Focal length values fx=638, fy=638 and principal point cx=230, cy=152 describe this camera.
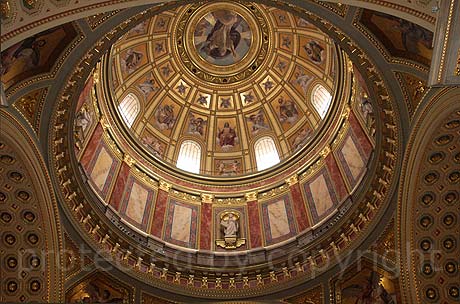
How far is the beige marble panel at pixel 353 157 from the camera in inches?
834

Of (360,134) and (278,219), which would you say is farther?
(278,219)

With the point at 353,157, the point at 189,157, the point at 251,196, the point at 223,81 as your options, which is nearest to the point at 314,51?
the point at 223,81

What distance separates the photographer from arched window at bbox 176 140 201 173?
84.0 feet

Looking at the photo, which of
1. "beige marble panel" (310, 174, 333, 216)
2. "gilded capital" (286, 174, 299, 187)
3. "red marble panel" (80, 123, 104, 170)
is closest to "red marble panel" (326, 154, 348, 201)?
"beige marble panel" (310, 174, 333, 216)

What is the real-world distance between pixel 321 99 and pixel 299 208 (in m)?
4.50

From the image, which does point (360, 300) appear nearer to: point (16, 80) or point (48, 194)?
point (48, 194)

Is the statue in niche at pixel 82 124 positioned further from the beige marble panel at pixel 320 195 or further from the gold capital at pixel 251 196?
the beige marble panel at pixel 320 195

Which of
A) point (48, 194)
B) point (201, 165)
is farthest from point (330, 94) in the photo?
Answer: point (48, 194)

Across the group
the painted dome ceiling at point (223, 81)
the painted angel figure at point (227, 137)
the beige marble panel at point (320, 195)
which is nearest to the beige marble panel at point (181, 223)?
the painted dome ceiling at point (223, 81)

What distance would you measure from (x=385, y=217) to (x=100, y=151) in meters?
9.81

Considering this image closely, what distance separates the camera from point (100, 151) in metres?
22.1

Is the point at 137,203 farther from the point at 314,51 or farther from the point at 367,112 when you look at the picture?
the point at 314,51

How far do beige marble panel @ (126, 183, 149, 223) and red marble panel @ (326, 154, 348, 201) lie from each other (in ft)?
22.1

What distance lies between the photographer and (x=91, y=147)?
2147 centimetres
